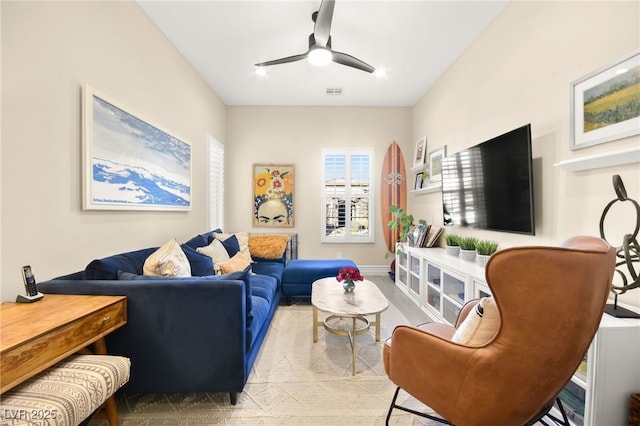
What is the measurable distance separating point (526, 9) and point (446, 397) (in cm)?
292

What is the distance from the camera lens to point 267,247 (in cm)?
377

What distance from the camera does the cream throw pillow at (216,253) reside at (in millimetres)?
2791

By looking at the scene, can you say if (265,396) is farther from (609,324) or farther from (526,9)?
(526,9)

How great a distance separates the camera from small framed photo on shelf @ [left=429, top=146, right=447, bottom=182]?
11.8ft

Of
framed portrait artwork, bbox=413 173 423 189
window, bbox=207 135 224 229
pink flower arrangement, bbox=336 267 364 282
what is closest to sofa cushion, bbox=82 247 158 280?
pink flower arrangement, bbox=336 267 364 282

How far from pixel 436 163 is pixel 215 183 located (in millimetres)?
3365

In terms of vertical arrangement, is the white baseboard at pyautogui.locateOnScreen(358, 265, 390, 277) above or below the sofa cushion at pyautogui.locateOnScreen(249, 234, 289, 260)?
below

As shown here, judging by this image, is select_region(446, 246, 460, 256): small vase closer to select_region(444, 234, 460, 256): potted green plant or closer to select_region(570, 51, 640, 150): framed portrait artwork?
select_region(444, 234, 460, 256): potted green plant

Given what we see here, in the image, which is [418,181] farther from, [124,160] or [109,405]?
[109,405]

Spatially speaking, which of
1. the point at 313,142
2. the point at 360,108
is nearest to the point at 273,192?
the point at 313,142

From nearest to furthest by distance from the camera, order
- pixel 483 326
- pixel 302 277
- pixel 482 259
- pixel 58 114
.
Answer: pixel 483 326
pixel 58 114
pixel 482 259
pixel 302 277

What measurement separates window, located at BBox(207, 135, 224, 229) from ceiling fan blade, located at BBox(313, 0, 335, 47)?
2270mm

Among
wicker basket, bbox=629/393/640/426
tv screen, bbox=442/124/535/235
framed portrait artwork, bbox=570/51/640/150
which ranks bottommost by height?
wicker basket, bbox=629/393/640/426

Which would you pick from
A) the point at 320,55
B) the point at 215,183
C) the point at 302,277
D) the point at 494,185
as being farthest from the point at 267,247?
the point at 494,185
